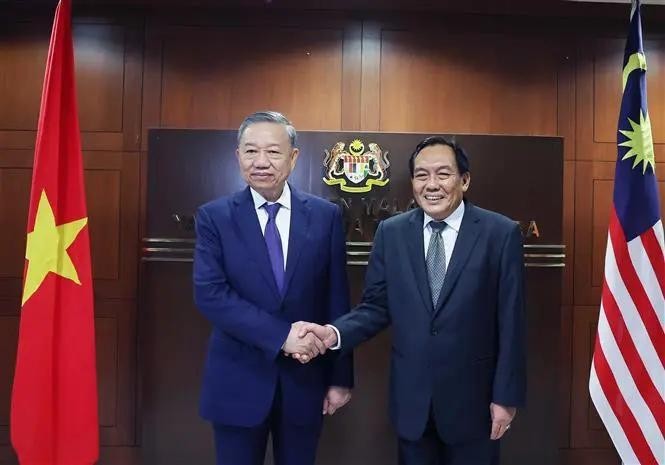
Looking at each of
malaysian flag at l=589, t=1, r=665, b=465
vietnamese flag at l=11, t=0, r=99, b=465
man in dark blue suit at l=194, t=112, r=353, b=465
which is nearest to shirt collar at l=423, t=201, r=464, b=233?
man in dark blue suit at l=194, t=112, r=353, b=465

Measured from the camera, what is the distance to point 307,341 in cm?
195

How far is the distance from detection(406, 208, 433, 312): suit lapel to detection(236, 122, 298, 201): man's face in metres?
0.47

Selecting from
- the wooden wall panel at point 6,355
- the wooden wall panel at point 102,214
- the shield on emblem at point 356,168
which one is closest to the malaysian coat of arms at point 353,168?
the shield on emblem at point 356,168

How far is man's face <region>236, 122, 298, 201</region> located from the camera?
79.5 inches

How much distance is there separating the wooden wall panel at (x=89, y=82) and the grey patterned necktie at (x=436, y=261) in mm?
2235

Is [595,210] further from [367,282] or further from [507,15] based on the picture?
[367,282]

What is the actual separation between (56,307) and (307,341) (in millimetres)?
1060

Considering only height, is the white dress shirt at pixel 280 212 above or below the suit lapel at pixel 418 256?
above

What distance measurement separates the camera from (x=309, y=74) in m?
3.63

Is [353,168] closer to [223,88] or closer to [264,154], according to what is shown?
[223,88]

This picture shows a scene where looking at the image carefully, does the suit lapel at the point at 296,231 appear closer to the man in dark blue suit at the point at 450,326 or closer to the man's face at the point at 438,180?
the man in dark blue suit at the point at 450,326

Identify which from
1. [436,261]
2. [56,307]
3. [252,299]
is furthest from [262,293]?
[56,307]

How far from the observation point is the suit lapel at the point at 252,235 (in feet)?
6.59

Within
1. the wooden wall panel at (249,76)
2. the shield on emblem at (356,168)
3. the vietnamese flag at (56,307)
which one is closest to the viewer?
the vietnamese flag at (56,307)
